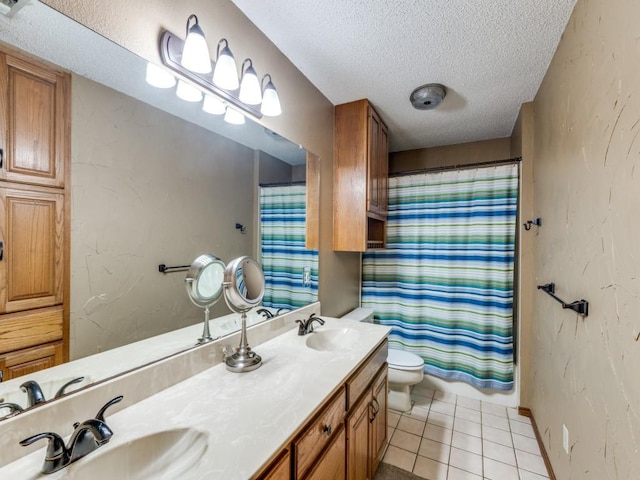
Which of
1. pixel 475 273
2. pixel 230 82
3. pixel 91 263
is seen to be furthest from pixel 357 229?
pixel 91 263

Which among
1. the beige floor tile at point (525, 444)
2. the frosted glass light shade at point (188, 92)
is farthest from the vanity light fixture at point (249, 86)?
the beige floor tile at point (525, 444)

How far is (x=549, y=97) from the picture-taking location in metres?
1.73

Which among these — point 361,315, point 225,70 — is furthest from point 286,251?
point 361,315

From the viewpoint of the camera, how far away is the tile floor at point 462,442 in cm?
169

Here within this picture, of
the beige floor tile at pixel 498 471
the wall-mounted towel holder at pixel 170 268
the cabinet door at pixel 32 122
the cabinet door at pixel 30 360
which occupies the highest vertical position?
the cabinet door at pixel 32 122

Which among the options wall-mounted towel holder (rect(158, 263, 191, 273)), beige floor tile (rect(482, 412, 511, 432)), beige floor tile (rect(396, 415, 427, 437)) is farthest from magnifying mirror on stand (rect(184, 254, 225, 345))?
beige floor tile (rect(482, 412, 511, 432))

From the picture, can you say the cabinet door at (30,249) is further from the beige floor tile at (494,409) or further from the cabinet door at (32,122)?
the beige floor tile at (494,409)

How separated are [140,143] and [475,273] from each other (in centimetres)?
246

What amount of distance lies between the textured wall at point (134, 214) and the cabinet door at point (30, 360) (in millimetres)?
41

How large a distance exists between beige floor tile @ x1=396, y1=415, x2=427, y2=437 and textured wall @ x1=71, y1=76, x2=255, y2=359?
64.9 inches

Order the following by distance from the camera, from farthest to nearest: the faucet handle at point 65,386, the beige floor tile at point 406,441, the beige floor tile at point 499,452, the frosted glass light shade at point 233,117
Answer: the beige floor tile at point 406,441 < the beige floor tile at point 499,452 < the frosted glass light shade at point 233,117 < the faucet handle at point 65,386

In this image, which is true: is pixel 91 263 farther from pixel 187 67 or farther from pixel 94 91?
pixel 187 67

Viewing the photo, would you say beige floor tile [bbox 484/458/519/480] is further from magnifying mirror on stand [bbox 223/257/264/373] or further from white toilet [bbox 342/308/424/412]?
magnifying mirror on stand [bbox 223/257/264/373]

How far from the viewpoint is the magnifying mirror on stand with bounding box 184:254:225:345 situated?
1.18 meters
